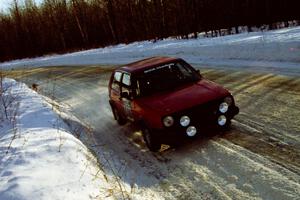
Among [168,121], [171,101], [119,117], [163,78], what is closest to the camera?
[168,121]

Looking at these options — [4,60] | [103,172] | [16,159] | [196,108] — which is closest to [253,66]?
[196,108]

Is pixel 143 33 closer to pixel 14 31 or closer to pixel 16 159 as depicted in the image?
pixel 14 31

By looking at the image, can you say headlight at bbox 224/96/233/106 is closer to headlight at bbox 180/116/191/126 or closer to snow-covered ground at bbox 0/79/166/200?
headlight at bbox 180/116/191/126

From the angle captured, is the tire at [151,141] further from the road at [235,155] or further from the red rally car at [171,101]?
the road at [235,155]

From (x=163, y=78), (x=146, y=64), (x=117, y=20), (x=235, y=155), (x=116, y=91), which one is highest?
(x=117, y=20)

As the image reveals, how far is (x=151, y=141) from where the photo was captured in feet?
26.5

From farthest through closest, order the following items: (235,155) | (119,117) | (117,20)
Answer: (117,20)
(119,117)
(235,155)

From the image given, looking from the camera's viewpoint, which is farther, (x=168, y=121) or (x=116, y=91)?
(x=116, y=91)

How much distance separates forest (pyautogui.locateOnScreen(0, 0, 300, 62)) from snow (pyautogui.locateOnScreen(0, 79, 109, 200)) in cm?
2381

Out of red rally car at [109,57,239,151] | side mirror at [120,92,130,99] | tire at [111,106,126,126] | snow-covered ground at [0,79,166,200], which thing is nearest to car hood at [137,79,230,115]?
red rally car at [109,57,239,151]

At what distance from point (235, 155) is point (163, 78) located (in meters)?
2.54

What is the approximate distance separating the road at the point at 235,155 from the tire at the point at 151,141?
0.11m

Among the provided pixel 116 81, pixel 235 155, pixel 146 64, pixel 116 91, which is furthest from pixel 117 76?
pixel 235 155

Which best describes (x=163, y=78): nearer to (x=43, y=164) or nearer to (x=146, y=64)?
(x=146, y=64)
